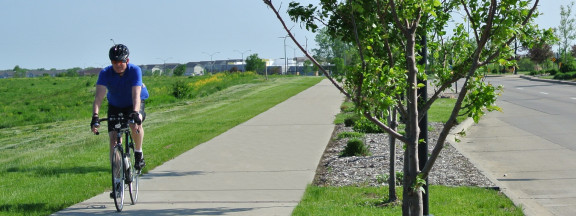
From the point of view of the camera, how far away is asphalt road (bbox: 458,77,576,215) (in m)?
8.70

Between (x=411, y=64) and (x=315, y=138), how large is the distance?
9.17m

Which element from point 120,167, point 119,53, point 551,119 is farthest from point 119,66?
point 551,119

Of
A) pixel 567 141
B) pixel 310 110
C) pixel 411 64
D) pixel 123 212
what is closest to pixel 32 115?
pixel 310 110

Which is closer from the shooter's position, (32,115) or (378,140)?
(378,140)

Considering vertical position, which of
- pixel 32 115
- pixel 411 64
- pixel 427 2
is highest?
pixel 427 2

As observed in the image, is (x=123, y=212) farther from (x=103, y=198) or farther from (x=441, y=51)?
(x=441, y=51)

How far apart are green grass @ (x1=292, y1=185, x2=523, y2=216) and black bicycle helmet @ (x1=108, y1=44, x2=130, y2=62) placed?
2.29 meters

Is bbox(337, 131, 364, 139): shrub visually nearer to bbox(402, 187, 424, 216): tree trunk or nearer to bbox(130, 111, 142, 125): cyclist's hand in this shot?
bbox(130, 111, 142, 125): cyclist's hand

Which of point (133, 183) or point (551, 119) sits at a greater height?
point (133, 183)

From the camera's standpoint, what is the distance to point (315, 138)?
14.6 m

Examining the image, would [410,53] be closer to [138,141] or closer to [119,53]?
[119,53]

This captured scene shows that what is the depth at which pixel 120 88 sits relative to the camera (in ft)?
25.2

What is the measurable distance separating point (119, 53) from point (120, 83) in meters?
0.41

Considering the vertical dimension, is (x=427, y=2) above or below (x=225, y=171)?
above
